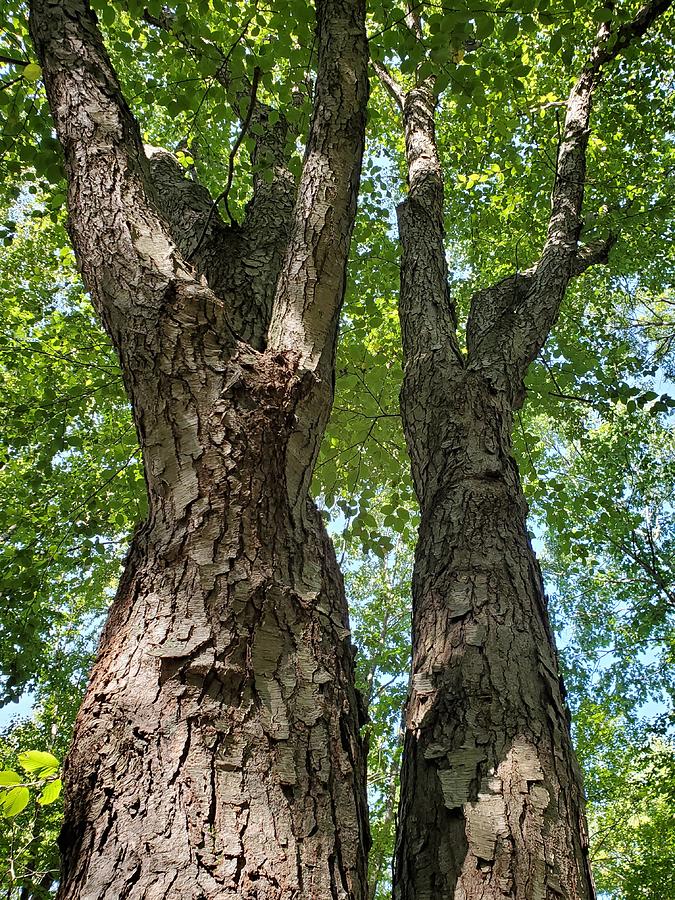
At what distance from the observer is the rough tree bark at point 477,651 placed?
166 cm

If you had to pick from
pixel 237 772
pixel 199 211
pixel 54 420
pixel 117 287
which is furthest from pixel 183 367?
pixel 54 420

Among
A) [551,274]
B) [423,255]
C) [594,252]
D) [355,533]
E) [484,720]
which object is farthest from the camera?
[594,252]

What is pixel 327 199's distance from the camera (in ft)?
7.36

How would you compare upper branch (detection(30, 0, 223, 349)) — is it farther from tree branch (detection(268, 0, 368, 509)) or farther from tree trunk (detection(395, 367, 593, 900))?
tree trunk (detection(395, 367, 593, 900))

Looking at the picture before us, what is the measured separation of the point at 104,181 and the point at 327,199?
0.81 metres

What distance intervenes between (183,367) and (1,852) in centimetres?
809

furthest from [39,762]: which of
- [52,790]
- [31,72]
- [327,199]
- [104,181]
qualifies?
[31,72]

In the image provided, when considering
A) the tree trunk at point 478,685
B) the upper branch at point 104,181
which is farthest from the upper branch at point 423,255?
the upper branch at point 104,181

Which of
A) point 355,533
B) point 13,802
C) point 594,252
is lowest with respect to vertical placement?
point 13,802

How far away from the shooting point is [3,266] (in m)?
8.39

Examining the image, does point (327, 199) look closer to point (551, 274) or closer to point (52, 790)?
point (52, 790)

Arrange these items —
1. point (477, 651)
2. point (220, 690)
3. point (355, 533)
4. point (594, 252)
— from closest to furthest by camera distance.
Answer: point (220, 690)
point (477, 651)
point (355, 533)
point (594, 252)

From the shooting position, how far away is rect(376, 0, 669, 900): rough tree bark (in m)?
1.66

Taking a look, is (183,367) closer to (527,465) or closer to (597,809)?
(527,465)
